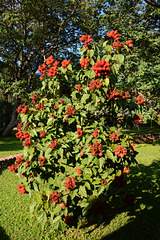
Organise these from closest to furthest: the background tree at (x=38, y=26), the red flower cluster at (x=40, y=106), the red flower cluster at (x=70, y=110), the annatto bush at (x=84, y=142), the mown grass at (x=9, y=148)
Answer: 1. the annatto bush at (x=84, y=142)
2. the red flower cluster at (x=70, y=110)
3. the red flower cluster at (x=40, y=106)
4. the mown grass at (x=9, y=148)
5. the background tree at (x=38, y=26)

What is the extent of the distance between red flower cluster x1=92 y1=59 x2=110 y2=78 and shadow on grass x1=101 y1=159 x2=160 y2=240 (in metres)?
1.53

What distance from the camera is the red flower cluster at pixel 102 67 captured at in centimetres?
245

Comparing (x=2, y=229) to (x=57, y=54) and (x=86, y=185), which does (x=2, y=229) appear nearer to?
(x=86, y=185)

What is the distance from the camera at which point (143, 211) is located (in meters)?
4.12

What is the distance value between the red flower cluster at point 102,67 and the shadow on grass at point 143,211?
1.53m

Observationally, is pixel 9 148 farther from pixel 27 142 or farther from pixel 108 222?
pixel 27 142

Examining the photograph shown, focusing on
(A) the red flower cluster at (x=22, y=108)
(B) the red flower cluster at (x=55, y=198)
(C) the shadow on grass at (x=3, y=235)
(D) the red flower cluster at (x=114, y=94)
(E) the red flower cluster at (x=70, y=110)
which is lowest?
(C) the shadow on grass at (x=3, y=235)

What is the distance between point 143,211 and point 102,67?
→ 3.48 m

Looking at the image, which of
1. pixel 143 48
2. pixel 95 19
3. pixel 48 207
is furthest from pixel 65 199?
pixel 95 19

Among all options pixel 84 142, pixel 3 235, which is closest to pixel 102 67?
pixel 84 142

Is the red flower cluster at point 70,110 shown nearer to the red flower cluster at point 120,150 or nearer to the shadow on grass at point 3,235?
the red flower cluster at point 120,150

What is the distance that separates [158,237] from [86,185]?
6.10ft

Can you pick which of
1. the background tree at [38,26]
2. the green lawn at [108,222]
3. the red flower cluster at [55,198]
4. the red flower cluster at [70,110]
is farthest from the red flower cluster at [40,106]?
the background tree at [38,26]

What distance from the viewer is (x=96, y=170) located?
2740mm
